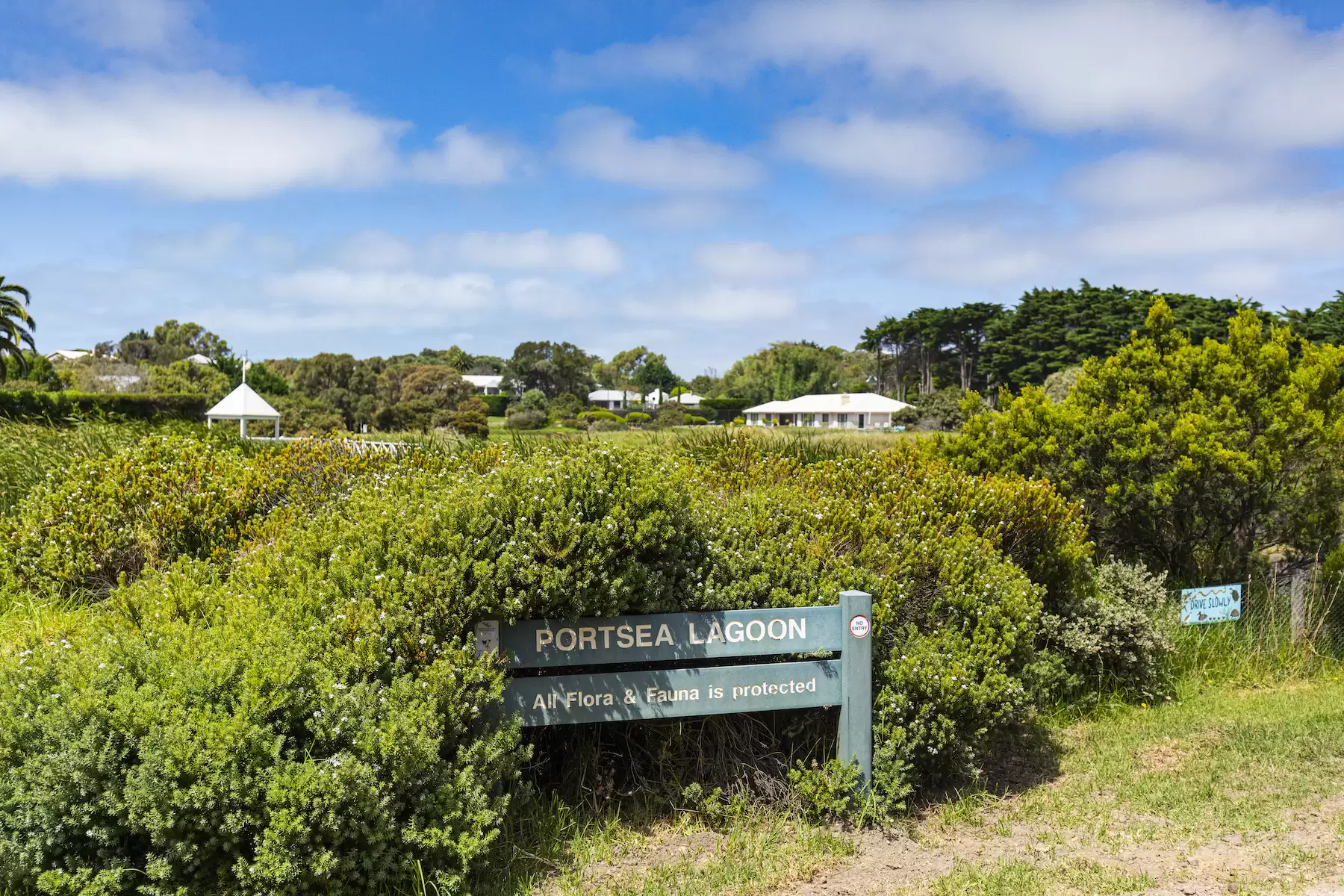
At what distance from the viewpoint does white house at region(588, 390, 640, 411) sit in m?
99.9

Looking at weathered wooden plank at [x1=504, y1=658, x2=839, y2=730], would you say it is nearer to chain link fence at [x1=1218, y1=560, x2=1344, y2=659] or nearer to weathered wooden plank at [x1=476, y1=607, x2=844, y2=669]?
weathered wooden plank at [x1=476, y1=607, x2=844, y2=669]

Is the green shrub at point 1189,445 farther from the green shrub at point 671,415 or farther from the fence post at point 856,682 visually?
the green shrub at point 671,415

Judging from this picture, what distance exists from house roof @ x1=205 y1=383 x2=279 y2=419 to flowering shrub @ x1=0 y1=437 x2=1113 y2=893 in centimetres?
3175

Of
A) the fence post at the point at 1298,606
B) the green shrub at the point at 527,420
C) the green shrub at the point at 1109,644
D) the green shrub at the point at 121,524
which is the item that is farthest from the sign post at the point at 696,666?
the green shrub at the point at 527,420

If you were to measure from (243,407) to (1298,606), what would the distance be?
113ft

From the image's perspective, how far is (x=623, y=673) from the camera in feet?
14.4

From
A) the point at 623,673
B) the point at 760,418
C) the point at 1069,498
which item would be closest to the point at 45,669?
the point at 623,673

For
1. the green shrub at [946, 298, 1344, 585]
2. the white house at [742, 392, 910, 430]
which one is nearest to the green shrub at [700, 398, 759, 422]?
the white house at [742, 392, 910, 430]

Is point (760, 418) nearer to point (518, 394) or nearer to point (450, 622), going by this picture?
point (518, 394)

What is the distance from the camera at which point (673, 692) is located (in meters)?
4.43

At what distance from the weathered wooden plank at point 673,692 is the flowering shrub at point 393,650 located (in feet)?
0.72

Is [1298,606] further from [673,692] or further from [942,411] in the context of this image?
[942,411]

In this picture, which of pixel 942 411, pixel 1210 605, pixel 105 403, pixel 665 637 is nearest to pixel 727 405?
pixel 942 411

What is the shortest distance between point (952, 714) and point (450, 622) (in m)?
2.47
